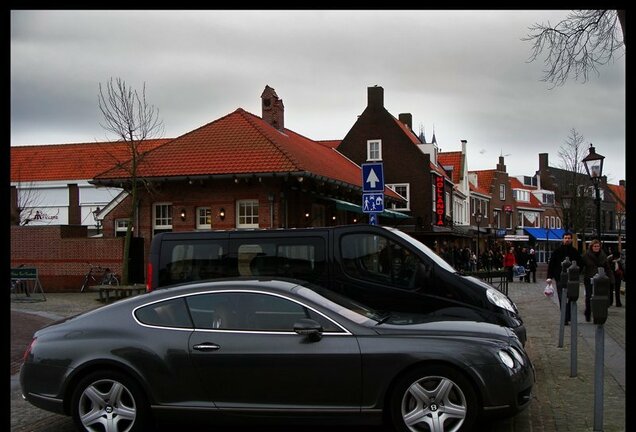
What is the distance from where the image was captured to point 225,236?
9.00 meters

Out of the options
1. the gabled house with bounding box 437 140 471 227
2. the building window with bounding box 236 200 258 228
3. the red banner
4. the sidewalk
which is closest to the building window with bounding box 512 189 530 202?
the gabled house with bounding box 437 140 471 227

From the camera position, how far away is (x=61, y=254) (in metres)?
24.3

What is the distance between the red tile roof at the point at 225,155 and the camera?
2194cm

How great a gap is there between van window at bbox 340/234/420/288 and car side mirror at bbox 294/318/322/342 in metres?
2.86

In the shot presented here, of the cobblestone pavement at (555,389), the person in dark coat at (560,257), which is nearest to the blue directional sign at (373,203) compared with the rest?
the cobblestone pavement at (555,389)

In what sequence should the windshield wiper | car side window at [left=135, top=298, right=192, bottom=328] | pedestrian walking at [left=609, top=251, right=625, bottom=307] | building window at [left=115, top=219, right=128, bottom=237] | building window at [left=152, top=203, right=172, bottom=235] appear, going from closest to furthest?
car side window at [left=135, top=298, right=192, bottom=328], the windshield wiper, pedestrian walking at [left=609, top=251, right=625, bottom=307], building window at [left=152, top=203, right=172, bottom=235], building window at [left=115, top=219, right=128, bottom=237]

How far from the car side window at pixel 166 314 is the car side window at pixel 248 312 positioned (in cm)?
8

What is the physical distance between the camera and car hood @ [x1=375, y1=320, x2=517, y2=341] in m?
5.81

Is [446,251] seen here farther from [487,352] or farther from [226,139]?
[487,352]

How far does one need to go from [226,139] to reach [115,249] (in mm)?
5717

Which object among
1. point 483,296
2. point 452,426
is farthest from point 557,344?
point 452,426

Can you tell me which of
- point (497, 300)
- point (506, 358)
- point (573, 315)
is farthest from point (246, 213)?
point (506, 358)

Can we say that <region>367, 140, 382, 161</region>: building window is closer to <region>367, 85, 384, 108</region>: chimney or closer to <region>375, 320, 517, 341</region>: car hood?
<region>367, 85, 384, 108</region>: chimney

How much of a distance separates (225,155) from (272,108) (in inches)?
265
